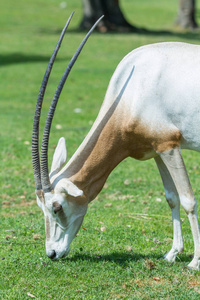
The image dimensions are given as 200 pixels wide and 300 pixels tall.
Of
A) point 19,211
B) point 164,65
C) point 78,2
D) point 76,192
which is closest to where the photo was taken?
point 76,192

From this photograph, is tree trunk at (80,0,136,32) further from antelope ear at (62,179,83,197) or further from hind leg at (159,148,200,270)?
antelope ear at (62,179,83,197)

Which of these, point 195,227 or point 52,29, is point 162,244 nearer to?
point 195,227

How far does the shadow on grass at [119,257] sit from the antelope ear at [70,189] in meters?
1.03

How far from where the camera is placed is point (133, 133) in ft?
16.4

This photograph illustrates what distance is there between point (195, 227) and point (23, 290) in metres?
1.67

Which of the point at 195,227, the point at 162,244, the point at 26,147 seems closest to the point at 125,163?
the point at 26,147

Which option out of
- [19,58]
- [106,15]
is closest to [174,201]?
[19,58]

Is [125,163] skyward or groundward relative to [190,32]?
skyward

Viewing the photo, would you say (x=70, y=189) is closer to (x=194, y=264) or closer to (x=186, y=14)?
(x=194, y=264)

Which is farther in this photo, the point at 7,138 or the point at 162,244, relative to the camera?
the point at 7,138

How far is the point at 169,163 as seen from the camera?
16.3 ft

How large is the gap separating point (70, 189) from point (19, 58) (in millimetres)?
18794

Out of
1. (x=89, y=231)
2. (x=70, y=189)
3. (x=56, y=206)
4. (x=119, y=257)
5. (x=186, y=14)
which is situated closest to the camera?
(x=70, y=189)

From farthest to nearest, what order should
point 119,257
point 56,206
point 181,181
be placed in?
1. point 119,257
2. point 181,181
3. point 56,206
